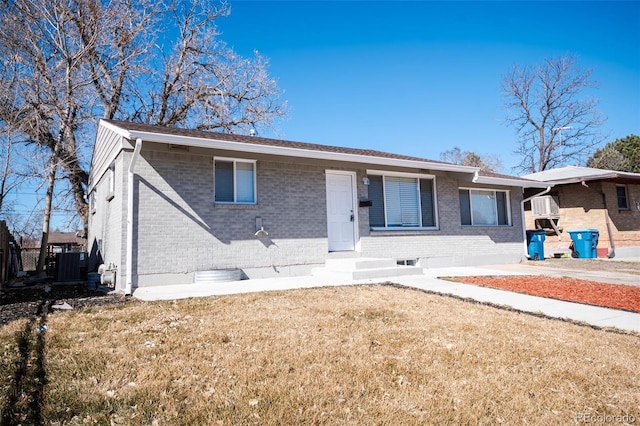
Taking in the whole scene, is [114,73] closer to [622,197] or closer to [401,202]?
[401,202]

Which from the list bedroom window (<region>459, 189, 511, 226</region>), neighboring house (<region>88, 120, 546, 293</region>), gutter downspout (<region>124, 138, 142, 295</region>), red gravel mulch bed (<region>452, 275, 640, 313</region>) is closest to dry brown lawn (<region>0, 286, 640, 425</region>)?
red gravel mulch bed (<region>452, 275, 640, 313</region>)

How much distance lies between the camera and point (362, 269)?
8.91 m

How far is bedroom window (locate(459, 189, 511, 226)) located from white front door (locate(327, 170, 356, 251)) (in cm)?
463

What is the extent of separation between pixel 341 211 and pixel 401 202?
7.47 feet

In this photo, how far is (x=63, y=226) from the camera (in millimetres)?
18000

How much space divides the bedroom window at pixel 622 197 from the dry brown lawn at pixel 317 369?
56.1 ft

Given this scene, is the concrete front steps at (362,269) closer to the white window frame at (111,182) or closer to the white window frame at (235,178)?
the white window frame at (235,178)

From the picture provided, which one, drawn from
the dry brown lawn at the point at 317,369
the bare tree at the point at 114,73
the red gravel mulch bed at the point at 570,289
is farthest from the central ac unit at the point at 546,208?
the dry brown lawn at the point at 317,369

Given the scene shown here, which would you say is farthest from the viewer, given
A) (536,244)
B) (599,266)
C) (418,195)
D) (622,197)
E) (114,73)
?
(114,73)

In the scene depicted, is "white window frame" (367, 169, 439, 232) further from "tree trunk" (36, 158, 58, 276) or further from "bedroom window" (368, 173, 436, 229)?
"tree trunk" (36, 158, 58, 276)

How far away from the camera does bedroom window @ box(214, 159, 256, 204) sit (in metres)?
8.87

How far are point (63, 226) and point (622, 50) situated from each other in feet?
117

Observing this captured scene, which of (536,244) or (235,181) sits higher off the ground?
(235,181)

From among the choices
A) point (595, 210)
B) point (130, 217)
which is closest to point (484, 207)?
point (595, 210)
